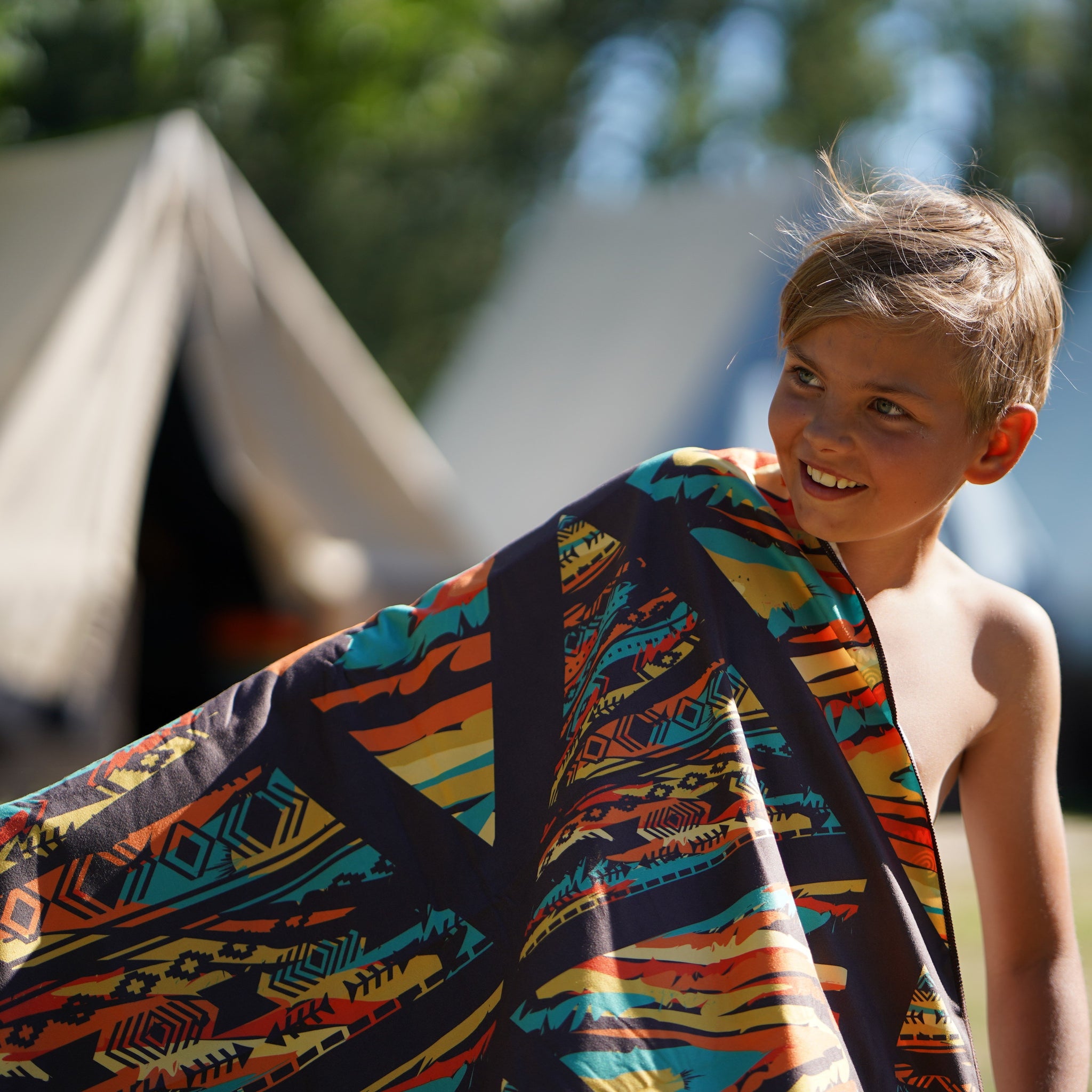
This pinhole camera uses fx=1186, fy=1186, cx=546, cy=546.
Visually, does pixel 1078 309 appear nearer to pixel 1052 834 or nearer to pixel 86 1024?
pixel 1052 834

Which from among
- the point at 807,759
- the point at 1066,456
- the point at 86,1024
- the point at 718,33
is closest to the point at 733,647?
the point at 807,759

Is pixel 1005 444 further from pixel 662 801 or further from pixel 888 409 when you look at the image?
pixel 662 801

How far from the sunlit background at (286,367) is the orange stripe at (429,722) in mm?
768

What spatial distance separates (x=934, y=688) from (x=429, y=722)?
549 millimetres

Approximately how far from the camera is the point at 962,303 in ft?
3.61

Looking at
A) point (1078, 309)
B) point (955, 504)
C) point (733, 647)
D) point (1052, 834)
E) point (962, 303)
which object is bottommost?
point (1052, 834)

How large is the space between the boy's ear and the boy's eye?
0.11 meters

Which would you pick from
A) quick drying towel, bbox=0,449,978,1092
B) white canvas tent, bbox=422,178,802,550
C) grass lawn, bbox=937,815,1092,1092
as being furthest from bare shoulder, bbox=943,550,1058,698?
white canvas tent, bbox=422,178,802,550

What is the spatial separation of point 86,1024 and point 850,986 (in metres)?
0.75

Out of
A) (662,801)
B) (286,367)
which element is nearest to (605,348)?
(286,367)

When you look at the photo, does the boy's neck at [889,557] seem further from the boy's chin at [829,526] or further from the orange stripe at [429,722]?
the orange stripe at [429,722]

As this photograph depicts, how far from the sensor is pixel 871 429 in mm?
1104

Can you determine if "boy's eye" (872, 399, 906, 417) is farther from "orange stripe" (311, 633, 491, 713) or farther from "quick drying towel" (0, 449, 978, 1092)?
"orange stripe" (311, 633, 491, 713)

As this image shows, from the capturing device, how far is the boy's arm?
4.04 feet
